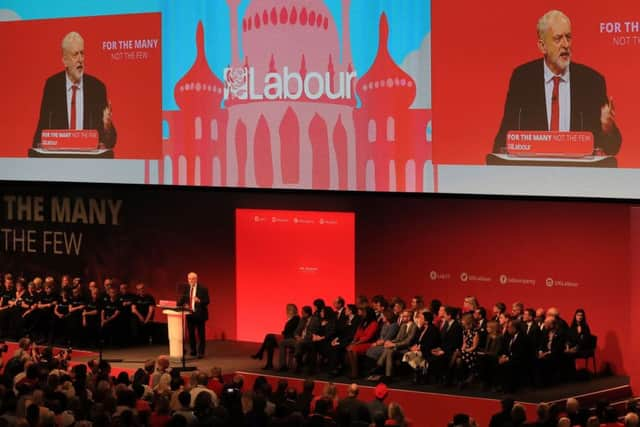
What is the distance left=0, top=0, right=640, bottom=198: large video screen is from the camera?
1309 centimetres

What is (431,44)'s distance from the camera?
1399 cm

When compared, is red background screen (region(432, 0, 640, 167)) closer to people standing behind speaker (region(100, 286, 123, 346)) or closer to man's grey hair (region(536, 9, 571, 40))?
man's grey hair (region(536, 9, 571, 40))

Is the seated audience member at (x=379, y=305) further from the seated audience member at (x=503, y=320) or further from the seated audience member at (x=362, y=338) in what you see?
the seated audience member at (x=503, y=320)

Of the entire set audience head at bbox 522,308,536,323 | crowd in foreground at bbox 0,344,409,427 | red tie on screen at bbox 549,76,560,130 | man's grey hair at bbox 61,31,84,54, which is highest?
man's grey hair at bbox 61,31,84,54

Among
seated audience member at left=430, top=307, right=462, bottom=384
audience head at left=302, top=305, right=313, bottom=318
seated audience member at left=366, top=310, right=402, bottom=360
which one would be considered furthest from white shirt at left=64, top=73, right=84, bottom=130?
seated audience member at left=430, top=307, right=462, bottom=384

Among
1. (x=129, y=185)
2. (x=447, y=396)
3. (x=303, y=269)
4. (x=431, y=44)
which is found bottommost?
(x=447, y=396)

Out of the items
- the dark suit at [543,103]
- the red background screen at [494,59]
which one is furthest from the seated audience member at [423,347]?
the dark suit at [543,103]

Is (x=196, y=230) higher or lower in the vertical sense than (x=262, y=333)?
higher

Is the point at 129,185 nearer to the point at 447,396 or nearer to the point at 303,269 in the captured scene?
the point at 303,269

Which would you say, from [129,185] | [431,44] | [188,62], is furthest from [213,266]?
[431,44]

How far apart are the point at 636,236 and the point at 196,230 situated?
613cm

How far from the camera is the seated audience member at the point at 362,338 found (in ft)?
47.0

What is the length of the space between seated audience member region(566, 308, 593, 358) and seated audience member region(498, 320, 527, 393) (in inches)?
28.0

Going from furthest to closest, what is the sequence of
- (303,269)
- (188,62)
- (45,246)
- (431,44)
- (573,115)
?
(45,246)
(303,269)
(188,62)
(431,44)
(573,115)
